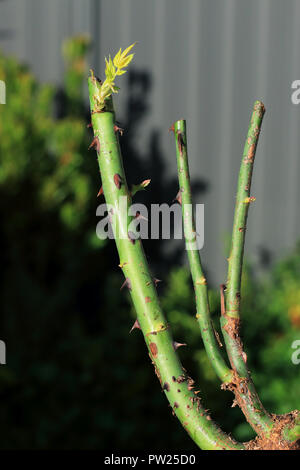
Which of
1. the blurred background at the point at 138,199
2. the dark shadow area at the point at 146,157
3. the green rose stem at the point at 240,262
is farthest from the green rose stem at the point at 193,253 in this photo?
the dark shadow area at the point at 146,157

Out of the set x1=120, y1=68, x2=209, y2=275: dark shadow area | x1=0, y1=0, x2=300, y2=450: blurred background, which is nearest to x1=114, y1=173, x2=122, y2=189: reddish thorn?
x1=0, y1=0, x2=300, y2=450: blurred background

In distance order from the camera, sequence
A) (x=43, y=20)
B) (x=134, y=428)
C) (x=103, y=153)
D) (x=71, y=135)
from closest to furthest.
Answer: (x=103, y=153)
(x=134, y=428)
(x=71, y=135)
(x=43, y=20)

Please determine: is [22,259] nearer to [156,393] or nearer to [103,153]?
[156,393]

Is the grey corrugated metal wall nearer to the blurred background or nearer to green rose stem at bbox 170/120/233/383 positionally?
the blurred background

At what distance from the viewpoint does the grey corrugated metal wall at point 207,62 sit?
220 cm

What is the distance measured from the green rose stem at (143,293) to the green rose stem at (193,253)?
3 cm

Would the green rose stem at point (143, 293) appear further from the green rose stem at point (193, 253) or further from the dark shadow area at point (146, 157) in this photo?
the dark shadow area at point (146, 157)

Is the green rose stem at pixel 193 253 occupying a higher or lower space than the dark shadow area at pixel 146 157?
lower

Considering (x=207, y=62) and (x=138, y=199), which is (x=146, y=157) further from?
(x=207, y=62)

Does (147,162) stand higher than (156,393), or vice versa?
(147,162)

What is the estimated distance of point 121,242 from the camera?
0.35m

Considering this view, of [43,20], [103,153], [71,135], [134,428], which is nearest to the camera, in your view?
[103,153]

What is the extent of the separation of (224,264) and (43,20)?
3.83 feet
